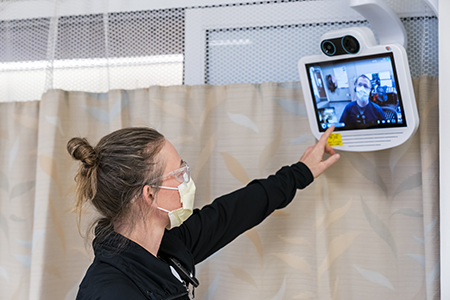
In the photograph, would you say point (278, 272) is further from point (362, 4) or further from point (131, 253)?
point (362, 4)

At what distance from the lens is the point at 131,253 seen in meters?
1.01

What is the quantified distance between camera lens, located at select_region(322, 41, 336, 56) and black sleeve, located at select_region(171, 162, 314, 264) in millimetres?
350

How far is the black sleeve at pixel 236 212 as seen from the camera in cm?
127

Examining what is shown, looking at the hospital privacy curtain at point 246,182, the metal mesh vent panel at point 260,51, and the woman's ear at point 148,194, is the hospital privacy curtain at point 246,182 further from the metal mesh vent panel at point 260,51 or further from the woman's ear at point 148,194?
the woman's ear at point 148,194

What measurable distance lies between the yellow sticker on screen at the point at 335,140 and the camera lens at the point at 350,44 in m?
0.27

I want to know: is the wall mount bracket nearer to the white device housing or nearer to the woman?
the white device housing

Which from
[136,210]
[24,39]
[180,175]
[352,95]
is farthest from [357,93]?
[24,39]

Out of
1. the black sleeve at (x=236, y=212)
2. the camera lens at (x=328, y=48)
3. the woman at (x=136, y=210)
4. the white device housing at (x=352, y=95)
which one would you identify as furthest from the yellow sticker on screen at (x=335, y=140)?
the woman at (x=136, y=210)

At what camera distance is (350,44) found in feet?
3.94

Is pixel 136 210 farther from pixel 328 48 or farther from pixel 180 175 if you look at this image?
pixel 328 48

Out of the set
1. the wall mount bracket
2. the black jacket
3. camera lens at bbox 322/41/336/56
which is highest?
the wall mount bracket

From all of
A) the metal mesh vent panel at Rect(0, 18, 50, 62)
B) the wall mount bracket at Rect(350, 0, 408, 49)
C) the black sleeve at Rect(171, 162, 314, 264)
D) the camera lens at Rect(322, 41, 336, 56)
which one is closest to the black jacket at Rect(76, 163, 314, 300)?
the black sleeve at Rect(171, 162, 314, 264)

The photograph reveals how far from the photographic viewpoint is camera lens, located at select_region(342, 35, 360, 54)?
3.91 ft

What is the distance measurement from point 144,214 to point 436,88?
1.00 metres
